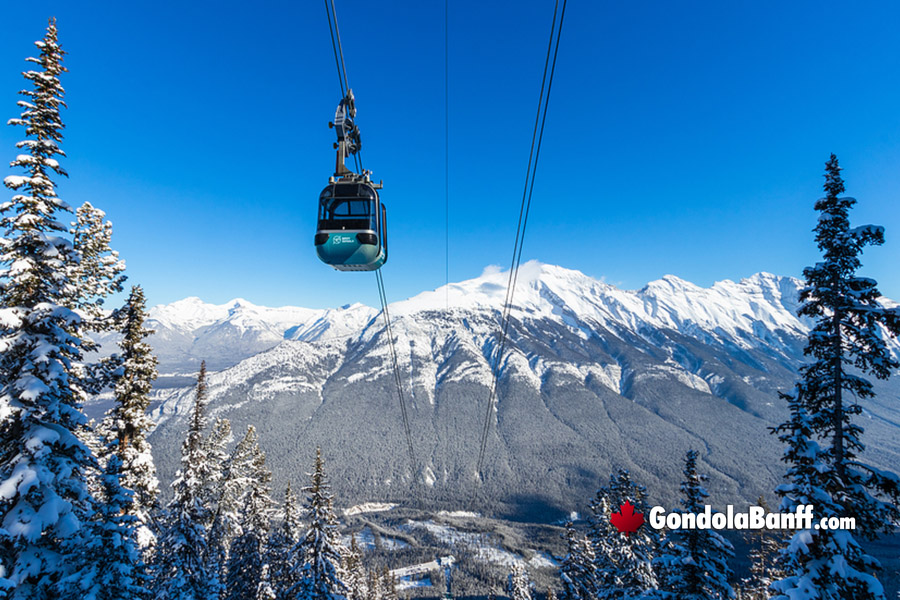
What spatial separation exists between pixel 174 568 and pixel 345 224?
65.6 ft

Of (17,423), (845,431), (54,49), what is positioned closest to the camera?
(17,423)

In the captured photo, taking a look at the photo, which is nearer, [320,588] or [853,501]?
[853,501]

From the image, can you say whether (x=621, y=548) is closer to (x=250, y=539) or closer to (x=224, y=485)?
(x=224, y=485)

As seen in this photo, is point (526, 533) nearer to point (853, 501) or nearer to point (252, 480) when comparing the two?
point (252, 480)

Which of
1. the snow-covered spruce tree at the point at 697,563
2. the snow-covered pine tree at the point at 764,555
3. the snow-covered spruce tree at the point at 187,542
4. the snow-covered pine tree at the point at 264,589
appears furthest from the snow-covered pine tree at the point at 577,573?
the snow-covered spruce tree at the point at 187,542

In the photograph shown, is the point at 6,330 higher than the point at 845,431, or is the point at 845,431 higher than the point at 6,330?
the point at 6,330

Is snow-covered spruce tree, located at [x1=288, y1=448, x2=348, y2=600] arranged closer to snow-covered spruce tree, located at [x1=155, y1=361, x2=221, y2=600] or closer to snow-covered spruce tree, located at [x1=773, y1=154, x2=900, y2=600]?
snow-covered spruce tree, located at [x1=155, y1=361, x2=221, y2=600]

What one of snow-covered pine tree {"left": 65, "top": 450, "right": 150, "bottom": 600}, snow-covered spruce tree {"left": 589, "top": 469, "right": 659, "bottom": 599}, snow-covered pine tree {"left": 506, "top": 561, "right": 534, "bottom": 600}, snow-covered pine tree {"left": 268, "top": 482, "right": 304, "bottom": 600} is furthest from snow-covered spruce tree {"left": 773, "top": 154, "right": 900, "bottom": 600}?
snow-covered pine tree {"left": 506, "top": 561, "right": 534, "bottom": 600}

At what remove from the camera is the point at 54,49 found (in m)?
12.1

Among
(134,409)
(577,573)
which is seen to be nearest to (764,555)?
(577,573)

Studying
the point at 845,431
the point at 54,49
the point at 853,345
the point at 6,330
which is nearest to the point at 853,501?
the point at 845,431

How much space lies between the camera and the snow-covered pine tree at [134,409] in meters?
16.2

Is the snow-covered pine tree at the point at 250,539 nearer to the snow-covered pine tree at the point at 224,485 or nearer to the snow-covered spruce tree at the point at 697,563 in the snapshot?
the snow-covered pine tree at the point at 224,485

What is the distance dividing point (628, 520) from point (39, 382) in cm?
2557
